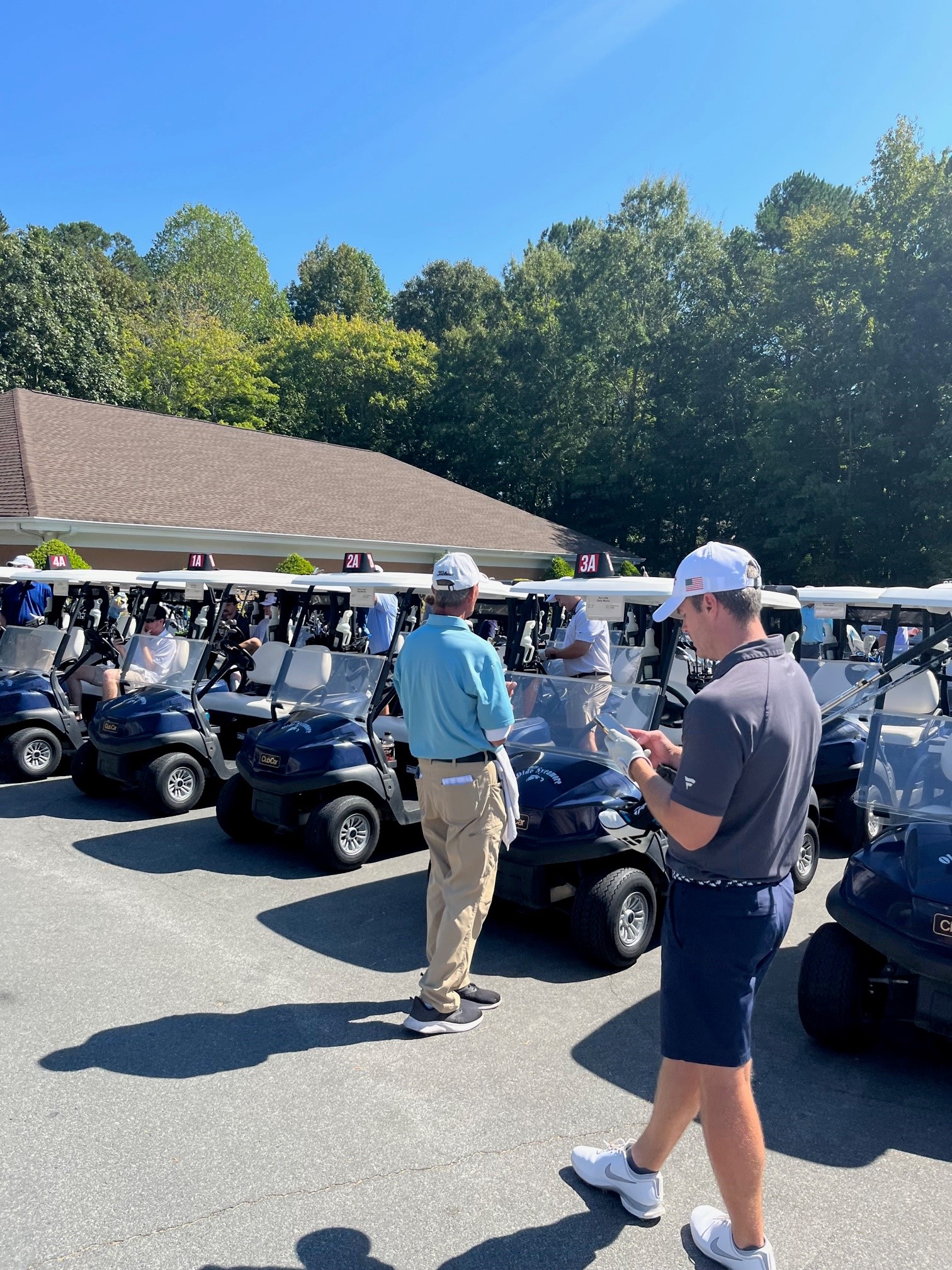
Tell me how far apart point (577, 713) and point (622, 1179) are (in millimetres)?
2835

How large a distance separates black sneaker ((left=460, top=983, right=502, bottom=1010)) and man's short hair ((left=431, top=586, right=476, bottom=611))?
1621 millimetres

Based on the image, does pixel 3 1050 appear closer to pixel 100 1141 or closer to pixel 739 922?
pixel 100 1141

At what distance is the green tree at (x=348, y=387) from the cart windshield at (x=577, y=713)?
1255 inches

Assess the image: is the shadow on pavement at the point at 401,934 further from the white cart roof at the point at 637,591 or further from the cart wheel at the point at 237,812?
the white cart roof at the point at 637,591

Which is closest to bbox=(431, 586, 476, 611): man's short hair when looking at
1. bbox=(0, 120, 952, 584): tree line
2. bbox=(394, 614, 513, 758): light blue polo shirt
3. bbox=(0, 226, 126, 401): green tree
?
bbox=(394, 614, 513, 758): light blue polo shirt

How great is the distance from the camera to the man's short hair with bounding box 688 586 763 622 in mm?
2381

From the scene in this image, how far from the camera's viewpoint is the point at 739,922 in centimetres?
229

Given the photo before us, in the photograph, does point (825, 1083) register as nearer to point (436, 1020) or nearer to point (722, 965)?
point (436, 1020)

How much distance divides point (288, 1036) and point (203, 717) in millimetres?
4198

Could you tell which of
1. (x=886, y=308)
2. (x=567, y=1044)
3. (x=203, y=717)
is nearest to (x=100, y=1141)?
(x=567, y=1044)

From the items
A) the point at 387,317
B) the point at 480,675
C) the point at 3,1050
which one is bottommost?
the point at 3,1050

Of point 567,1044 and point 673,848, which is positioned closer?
point 673,848

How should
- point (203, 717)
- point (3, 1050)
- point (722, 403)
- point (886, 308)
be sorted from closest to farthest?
point (3, 1050) < point (203, 717) < point (886, 308) < point (722, 403)

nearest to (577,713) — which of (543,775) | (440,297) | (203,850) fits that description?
(543,775)
